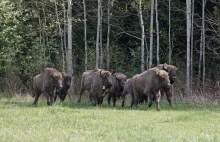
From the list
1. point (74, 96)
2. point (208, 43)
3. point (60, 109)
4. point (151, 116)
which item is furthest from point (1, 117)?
point (208, 43)

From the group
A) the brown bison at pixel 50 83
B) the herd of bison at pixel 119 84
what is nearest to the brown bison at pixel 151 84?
the herd of bison at pixel 119 84

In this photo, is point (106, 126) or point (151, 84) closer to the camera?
point (106, 126)

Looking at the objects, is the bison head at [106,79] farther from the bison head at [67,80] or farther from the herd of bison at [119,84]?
the bison head at [67,80]

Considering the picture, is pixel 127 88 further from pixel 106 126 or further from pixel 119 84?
pixel 106 126

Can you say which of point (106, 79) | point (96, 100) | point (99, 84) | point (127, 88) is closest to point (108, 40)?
point (127, 88)

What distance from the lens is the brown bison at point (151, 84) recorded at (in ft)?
68.2

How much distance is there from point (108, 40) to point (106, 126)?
20882mm

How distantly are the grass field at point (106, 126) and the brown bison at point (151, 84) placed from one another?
2.54m

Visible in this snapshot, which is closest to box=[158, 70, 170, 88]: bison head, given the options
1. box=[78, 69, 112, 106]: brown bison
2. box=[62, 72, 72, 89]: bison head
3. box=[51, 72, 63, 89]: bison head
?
box=[78, 69, 112, 106]: brown bison

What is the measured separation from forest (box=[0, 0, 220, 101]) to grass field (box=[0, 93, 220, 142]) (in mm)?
14702

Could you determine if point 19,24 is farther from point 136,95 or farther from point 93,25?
point 136,95

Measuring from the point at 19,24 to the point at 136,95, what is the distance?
18.6m

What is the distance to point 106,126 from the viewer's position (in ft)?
46.3

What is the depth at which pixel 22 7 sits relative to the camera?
1474 inches
